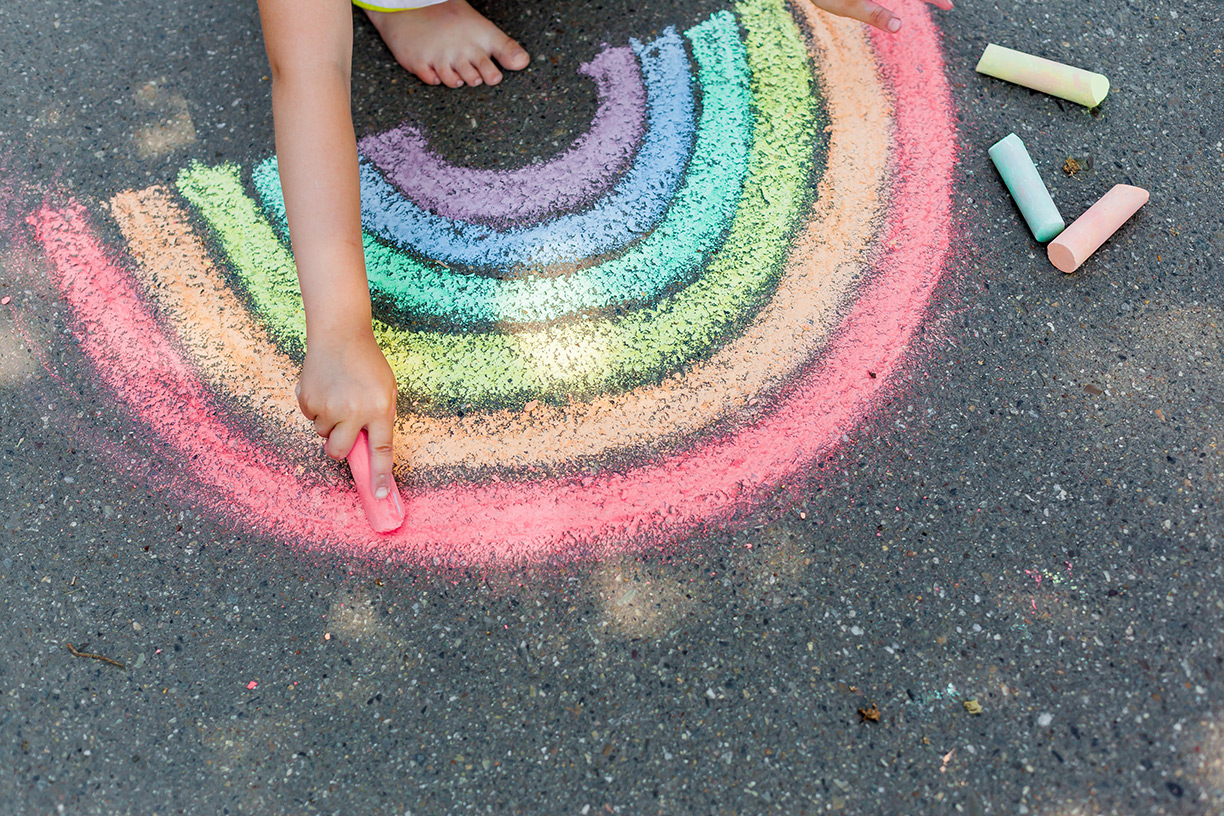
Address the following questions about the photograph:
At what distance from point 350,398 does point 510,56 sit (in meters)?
0.85

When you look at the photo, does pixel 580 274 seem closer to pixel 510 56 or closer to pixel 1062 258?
pixel 510 56

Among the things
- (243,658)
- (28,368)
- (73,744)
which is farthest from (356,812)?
(28,368)

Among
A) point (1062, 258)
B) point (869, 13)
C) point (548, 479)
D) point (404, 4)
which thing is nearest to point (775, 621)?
point (548, 479)

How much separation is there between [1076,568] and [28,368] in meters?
1.80

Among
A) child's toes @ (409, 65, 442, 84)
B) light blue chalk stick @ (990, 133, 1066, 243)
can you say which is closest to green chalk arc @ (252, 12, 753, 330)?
child's toes @ (409, 65, 442, 84)

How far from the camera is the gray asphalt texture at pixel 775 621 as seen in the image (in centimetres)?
117

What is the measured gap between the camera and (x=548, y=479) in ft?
4.51

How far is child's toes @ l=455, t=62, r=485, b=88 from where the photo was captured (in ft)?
5.55

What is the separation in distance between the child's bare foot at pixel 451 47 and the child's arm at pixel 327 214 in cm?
42

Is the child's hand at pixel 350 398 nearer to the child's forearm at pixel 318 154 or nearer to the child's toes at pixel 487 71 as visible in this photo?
the child's forearm at pixel 318 154

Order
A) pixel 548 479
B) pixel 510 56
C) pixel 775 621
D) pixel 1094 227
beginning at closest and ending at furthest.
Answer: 1. pixel 775 621
2. pixel 548 479
3. pixel 1094 227
4. pixel 510 56

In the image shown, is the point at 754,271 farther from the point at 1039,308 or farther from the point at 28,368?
the point at 28,368

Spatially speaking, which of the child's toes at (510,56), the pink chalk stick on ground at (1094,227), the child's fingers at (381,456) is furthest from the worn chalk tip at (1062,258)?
the child's fingers at (381,456)

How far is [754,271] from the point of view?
152 centimetres
